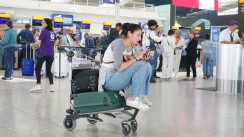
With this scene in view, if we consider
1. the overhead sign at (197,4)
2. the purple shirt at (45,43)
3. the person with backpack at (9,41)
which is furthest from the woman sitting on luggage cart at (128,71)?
the overhead sign at (197,4)

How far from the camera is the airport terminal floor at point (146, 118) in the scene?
3.92m

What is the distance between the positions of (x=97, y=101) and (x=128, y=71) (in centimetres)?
44

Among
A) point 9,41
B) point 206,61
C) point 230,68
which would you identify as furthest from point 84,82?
point 206,61

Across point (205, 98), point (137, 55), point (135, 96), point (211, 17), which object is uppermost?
point (211, 17)

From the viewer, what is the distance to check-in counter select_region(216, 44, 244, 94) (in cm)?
791

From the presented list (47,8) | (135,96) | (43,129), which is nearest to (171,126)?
(135,96)

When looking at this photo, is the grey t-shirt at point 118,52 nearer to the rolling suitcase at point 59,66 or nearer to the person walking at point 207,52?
the rolling suitcase at point 59,66

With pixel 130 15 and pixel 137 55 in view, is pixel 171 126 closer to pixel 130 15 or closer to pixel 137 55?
pixel 137 55

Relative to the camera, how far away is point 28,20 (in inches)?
801

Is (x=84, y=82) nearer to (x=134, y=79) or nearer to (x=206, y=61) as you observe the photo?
(x=134, y=79)

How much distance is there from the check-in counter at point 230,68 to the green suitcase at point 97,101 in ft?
15.3

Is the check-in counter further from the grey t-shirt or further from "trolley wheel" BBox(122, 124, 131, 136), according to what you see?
"trolley wheel" BBox(122, 124, 131, 136)

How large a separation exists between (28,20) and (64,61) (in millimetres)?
10326

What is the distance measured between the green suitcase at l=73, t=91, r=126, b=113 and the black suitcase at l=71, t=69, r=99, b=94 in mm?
112
